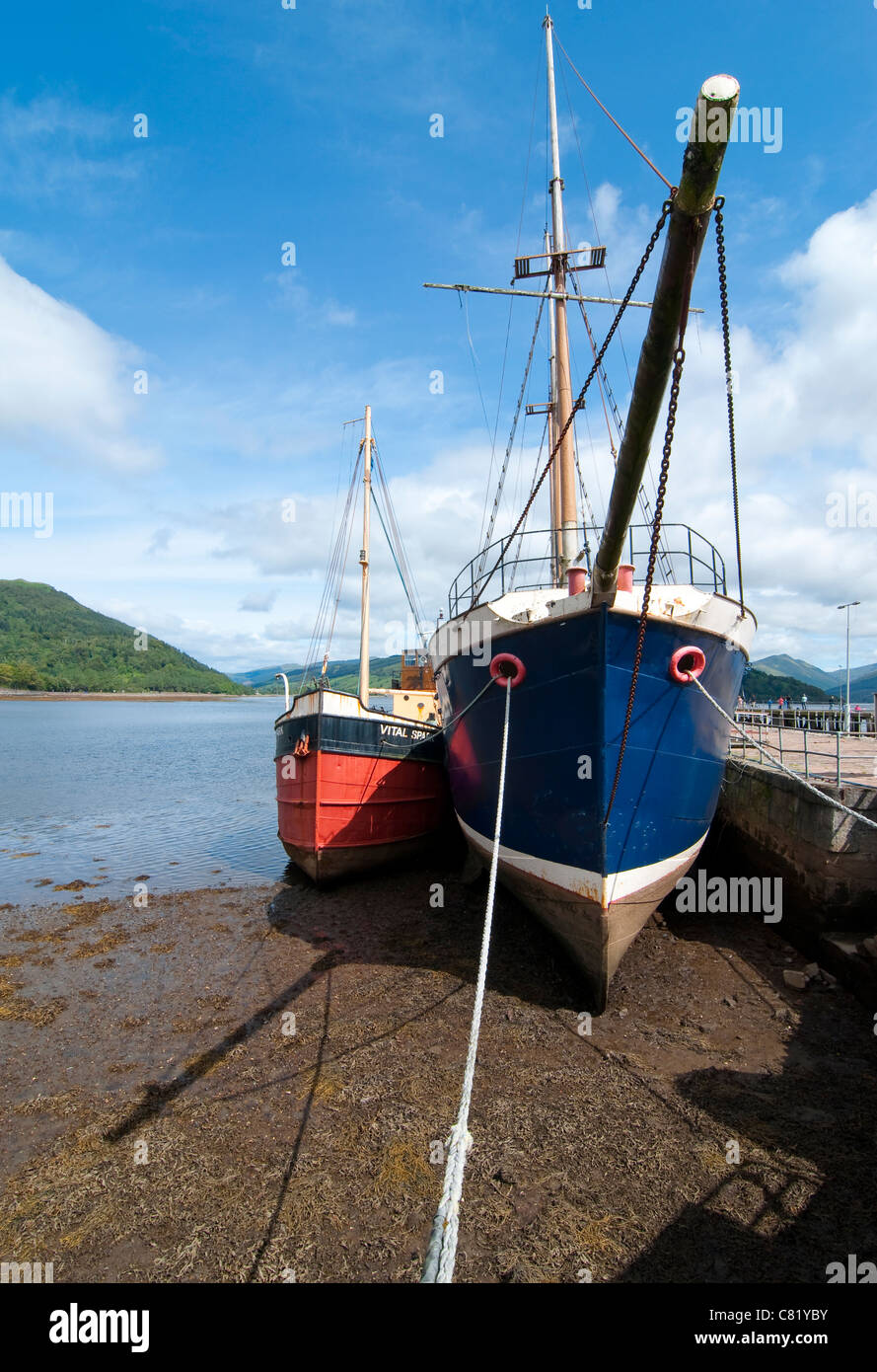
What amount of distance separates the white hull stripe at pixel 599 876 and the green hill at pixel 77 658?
497ft

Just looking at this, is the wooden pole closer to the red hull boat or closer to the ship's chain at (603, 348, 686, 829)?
the ship's chain at (603, 348, 686, 829)

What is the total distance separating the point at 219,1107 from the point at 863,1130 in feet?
17.8

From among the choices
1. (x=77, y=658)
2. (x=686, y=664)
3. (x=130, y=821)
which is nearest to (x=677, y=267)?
(x=686, y=664)

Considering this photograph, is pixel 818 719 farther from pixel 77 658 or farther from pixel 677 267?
pixel 77 658

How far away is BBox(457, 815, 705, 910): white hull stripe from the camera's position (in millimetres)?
7492

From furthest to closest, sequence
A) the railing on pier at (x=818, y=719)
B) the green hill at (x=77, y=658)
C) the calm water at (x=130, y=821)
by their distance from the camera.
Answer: the green hill at (x=77, y=658) < the railing on pier at (x=818, y=719) < the calm water at (x=130, y=821)

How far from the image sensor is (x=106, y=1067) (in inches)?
263

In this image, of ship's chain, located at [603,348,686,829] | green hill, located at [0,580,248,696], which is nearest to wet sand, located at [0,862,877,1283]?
ship's chain, located at [603,348,686,829]

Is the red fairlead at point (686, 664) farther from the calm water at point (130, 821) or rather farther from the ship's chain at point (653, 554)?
the calm water at point (130, 821)

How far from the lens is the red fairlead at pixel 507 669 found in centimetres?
816

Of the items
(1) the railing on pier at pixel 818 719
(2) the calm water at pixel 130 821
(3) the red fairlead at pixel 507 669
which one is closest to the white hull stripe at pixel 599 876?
(3) the red fairlead at pixel 507 669

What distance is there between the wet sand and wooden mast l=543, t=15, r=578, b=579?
717 cm
